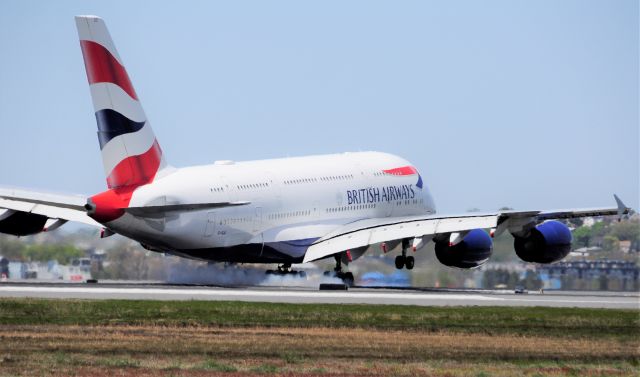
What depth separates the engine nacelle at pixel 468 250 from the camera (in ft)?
211

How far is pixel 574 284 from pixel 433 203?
10.5 metres

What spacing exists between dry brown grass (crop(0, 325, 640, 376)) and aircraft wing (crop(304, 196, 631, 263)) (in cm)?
2127

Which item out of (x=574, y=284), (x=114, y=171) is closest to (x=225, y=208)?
(x=114, y=171)

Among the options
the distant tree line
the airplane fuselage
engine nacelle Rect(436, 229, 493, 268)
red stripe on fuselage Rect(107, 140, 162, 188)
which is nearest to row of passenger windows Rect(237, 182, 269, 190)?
the airplane fuselage

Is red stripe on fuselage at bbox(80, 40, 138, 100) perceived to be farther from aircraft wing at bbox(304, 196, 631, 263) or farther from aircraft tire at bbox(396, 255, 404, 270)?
aircraft tire at bbox(396, 255, 404, 270)

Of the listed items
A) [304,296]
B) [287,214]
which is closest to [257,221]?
[287,214]

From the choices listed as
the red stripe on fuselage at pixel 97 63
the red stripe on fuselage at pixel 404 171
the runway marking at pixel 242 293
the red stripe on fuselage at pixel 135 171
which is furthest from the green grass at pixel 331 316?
the red stripe on fuselage at pixel 404 171

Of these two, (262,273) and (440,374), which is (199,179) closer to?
(262,273)

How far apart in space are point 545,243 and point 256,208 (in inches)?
502

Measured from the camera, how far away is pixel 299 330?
37.9m

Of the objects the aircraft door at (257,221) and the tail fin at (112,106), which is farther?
the aircraft door at (257,221)

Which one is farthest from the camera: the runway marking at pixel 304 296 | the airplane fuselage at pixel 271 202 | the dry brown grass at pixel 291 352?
the airplane fuselage at pixel 271 202

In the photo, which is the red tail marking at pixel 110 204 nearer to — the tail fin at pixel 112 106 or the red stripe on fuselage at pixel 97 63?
the tail fin at pixel 112 106

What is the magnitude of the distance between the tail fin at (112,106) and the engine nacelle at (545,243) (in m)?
18.5
